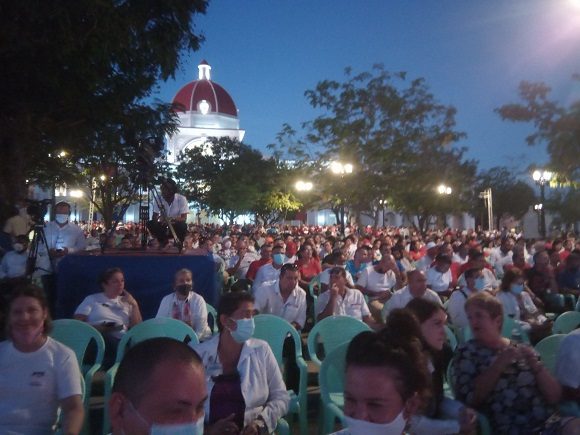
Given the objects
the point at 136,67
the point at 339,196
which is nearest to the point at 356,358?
the point at 136,67

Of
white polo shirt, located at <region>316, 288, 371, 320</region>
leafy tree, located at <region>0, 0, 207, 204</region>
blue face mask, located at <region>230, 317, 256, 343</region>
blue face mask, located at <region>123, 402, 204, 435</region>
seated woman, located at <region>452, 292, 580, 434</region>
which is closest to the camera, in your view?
blue face mask, located at <region>123, 402, 204, 435</region>

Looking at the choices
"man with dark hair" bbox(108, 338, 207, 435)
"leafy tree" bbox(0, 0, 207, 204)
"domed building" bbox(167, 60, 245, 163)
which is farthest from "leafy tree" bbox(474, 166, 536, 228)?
"man with dark hair" bbox(108, 338, 207, 435)

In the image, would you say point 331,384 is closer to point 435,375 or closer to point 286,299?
point 435,375

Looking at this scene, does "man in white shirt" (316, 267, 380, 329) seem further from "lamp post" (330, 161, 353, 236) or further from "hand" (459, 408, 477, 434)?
"lamp post" (330, 161, 353, 236)

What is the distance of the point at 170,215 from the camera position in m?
8.87

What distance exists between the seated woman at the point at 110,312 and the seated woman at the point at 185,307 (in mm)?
342

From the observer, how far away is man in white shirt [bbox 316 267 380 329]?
6.48m

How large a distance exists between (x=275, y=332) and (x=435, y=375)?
7.15ft

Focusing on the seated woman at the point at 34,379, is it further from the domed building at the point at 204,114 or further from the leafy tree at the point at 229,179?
the domed building at the point at 204,114

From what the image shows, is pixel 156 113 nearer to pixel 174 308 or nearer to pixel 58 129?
pixel 58 129

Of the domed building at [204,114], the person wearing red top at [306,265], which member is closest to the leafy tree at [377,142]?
the person wearing red top at [306,265]

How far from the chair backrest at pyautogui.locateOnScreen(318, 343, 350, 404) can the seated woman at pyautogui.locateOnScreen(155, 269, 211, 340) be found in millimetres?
2138

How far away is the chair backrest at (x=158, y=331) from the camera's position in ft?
15.7

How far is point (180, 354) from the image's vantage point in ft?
5.66
